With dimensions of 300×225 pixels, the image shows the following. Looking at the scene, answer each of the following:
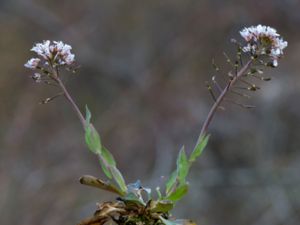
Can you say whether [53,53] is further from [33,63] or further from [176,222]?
[176,222]

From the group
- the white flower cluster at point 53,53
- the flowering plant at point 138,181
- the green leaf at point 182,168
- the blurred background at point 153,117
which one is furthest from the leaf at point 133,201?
the blurred background at point 153,117

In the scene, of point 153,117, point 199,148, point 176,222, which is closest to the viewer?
point 176,222

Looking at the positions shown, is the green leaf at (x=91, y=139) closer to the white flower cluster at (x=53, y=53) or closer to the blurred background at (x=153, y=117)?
the white flower cluster at (x=53, y=53)

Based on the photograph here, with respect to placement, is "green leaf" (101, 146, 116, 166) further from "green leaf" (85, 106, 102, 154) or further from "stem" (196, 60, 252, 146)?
"stem" (196, 60, 252, 146)

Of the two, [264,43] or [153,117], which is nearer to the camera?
[264,43]

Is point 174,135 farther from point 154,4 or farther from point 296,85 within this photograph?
point 154,4

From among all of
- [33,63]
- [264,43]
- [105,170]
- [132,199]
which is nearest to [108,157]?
[105,170]
